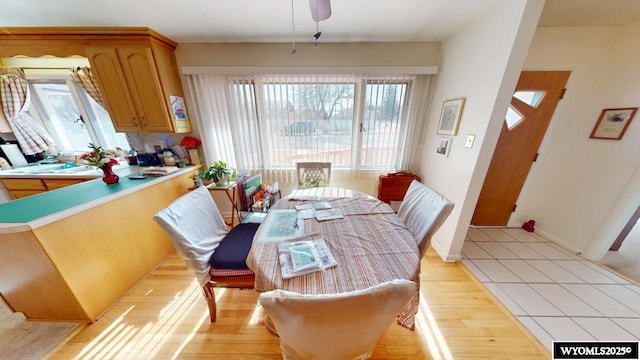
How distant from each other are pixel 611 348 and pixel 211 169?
3.48 metres

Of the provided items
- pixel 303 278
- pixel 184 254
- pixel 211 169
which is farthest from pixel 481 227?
pixel 211 169

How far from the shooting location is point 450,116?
1886 millimetres

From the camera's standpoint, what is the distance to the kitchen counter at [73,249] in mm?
1105

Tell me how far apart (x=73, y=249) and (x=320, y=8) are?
7.38 ft

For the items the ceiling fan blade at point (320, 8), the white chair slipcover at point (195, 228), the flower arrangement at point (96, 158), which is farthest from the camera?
the flower arrangement at point (96, 158)

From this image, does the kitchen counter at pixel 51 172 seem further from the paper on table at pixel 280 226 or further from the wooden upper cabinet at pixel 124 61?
the paper on table at pixel 280 226

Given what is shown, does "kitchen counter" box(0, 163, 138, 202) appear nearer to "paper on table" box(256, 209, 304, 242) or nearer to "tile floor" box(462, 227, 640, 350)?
"paper on table" box(256, 209, 304, 242)

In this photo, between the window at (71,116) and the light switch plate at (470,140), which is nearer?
the light switch plate at (470,140)

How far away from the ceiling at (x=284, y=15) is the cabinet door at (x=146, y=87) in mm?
273

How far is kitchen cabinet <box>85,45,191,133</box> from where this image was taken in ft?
5.93

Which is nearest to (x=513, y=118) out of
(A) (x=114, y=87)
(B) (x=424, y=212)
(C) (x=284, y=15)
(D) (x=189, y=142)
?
(B) (x=424, y=212)

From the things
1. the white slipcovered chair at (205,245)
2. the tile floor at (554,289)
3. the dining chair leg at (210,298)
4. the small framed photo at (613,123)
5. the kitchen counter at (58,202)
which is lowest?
the tile floor at (554,289)

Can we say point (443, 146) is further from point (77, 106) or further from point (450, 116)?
point (77, 106)

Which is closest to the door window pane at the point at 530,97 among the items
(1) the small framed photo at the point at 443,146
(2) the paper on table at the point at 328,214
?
(1) the small framed photo at the point at 443,146
